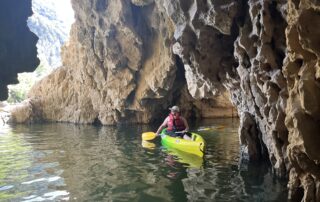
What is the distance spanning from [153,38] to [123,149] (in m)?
12.2

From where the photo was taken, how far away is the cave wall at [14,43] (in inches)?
261

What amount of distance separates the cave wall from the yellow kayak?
24.5 ft

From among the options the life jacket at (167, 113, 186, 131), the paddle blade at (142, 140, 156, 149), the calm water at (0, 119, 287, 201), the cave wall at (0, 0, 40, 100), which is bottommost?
the calm water at (0, 119, 287, 201)

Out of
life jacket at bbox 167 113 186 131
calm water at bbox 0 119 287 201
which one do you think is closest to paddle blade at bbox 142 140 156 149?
calm water at bbox 0 119 287 201

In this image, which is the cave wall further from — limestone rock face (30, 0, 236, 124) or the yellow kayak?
limestone rock face (30, 0, 236, 124)

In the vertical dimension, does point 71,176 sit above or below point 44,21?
below

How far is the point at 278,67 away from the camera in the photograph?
917cm

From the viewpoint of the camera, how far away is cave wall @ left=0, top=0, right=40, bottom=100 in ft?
21.7

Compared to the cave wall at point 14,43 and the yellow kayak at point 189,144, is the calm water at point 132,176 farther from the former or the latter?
the cave wall at point 14,43

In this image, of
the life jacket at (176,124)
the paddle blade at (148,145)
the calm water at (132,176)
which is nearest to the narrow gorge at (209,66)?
the calm water at (132,176)

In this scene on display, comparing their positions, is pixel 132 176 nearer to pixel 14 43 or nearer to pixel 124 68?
pixel 14 43

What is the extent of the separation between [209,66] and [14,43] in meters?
7.79

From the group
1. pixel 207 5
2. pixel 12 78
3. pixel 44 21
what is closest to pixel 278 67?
pixel 207 5

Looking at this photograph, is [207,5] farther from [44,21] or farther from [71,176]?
[44,21]
